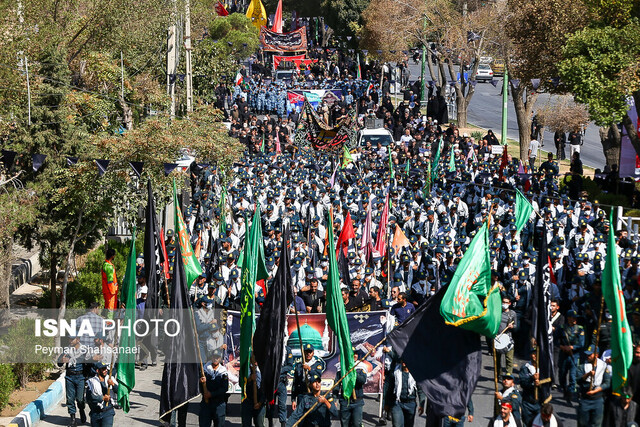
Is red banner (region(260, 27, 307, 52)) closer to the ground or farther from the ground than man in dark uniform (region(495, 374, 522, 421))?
farther from the ground

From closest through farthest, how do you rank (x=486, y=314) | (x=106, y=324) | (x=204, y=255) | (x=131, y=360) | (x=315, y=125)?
(x=486, y=314)
(x=131, y=360)
(x=106, y=324)
(x=204, y=255)
(x=315, y=125)

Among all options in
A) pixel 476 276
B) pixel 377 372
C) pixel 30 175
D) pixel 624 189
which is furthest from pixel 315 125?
pixel 476 276

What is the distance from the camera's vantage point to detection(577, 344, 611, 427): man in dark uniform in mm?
12320

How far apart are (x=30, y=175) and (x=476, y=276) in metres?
9.67

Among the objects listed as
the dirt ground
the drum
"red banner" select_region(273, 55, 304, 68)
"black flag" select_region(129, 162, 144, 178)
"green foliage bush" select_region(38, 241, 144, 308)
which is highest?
"red banner" select_region(273, 55, 304, 68)

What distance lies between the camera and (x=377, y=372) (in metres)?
13.6

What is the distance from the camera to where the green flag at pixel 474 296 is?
10.7 metres

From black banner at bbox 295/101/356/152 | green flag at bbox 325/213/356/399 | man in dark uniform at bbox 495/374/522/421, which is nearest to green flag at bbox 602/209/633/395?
man in dark uniform at bbox 495/374/522/421

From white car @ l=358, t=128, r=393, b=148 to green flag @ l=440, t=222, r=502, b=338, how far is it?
76.5ft

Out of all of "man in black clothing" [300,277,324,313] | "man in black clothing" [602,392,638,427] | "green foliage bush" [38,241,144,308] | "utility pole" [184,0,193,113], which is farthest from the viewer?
"utility pole" [184,0,193,113]

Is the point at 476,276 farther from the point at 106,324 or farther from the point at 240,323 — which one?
the point at 106,324

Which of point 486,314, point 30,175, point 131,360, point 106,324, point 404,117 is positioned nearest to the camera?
point 486,314

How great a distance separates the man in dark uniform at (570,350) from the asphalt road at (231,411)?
0.36 metres

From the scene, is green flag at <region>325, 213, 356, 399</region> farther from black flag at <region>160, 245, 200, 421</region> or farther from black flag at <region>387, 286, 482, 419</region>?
black flag at <region>160, 245, 200, 421</region>
